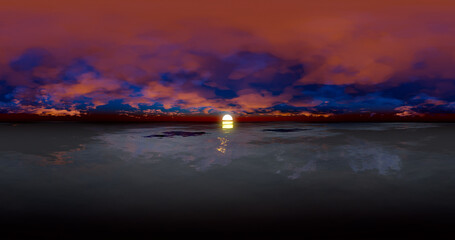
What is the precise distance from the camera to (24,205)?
8.12m

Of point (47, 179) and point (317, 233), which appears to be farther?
point (47, 179)

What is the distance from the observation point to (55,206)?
317 inches

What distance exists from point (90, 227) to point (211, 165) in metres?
9.12

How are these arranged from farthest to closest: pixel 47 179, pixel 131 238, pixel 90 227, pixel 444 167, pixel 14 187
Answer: pixel 444 167 → pixel 47 179 → pixel 14 187 → pixel 90 227 → pixel 131 238

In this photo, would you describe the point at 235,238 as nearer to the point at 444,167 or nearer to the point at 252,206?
the point at 252,206

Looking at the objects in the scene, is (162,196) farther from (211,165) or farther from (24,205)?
(211,165)

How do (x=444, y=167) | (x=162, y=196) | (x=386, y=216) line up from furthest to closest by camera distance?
1. (x=444, y=167)
2. (x=162, y=196)
3. (x=386, y=216)

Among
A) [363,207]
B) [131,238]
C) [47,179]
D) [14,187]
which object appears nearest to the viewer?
[131,238]

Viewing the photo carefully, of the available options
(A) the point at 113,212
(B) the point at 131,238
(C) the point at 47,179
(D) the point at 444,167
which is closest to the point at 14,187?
(C) the point at 47,179

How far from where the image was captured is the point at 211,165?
15383 mm

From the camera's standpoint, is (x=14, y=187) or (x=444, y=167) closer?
(x=14, y=187)

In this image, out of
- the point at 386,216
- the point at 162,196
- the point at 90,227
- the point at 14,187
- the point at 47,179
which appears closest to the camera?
the point at 90,227

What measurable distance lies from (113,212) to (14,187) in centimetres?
514

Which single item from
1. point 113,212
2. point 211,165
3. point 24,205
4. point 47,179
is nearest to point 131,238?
point 113,212
